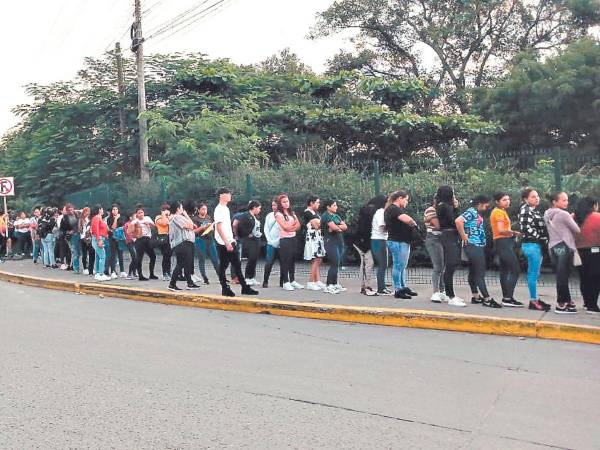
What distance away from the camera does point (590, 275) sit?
862cm

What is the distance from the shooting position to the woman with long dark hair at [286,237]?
11391 millimetres

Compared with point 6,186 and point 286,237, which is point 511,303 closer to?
point 286,237

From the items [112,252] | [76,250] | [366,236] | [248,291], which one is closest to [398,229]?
[366,236]

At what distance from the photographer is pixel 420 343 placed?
7.63m

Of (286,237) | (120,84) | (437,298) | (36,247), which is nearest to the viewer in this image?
(437,298)

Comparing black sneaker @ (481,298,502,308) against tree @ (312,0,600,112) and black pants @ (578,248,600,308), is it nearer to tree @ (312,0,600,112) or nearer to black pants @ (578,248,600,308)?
black pants @ (578,248,600,308)

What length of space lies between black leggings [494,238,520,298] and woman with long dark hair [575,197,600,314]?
0.85 meters

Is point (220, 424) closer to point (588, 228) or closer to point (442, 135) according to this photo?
point (588, 228)

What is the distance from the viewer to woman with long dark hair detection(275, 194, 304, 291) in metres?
11.4

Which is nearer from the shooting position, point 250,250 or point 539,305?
point 539,305

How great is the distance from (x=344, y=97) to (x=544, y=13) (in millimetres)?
12451

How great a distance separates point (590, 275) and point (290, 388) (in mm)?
4866

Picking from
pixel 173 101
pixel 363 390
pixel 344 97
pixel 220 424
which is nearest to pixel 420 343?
→ pixel 363 390

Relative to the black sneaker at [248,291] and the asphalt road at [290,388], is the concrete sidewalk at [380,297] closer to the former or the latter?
the black sneaker at [248,291]
